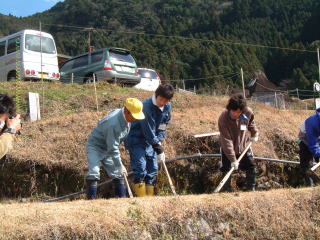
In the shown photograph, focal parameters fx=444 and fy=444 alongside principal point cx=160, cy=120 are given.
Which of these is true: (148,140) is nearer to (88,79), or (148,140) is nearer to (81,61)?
(88,79)

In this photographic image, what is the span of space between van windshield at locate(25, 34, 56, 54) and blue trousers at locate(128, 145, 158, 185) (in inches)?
378

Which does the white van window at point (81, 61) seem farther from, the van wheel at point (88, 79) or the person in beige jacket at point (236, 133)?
the person in beige jacket at point (236, 133)

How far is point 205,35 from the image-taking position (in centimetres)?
6312

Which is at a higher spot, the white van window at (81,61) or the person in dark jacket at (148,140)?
the white van window at (81,61)

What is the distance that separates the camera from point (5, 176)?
7.59 m

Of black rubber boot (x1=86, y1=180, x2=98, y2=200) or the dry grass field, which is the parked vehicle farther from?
black rubber boot (x1=86, y1=180, x2=98, y2=200)

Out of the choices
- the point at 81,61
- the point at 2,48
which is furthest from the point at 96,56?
the point at 2,48

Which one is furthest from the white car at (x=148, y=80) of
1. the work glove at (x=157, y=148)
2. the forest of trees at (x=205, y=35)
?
the work glove at (x=157, y=148)

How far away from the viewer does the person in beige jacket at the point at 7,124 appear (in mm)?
3924

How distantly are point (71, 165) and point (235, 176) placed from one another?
280 cm

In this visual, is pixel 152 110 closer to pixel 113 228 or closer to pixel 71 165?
pixel 113 228

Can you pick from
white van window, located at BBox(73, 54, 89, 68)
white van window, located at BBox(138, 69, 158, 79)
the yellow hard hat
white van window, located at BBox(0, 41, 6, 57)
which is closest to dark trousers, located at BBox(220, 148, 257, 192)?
the yellow hard hat

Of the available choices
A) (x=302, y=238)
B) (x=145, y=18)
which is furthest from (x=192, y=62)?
(x=145, y=18)

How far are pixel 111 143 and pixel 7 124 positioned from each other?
4.97ft
